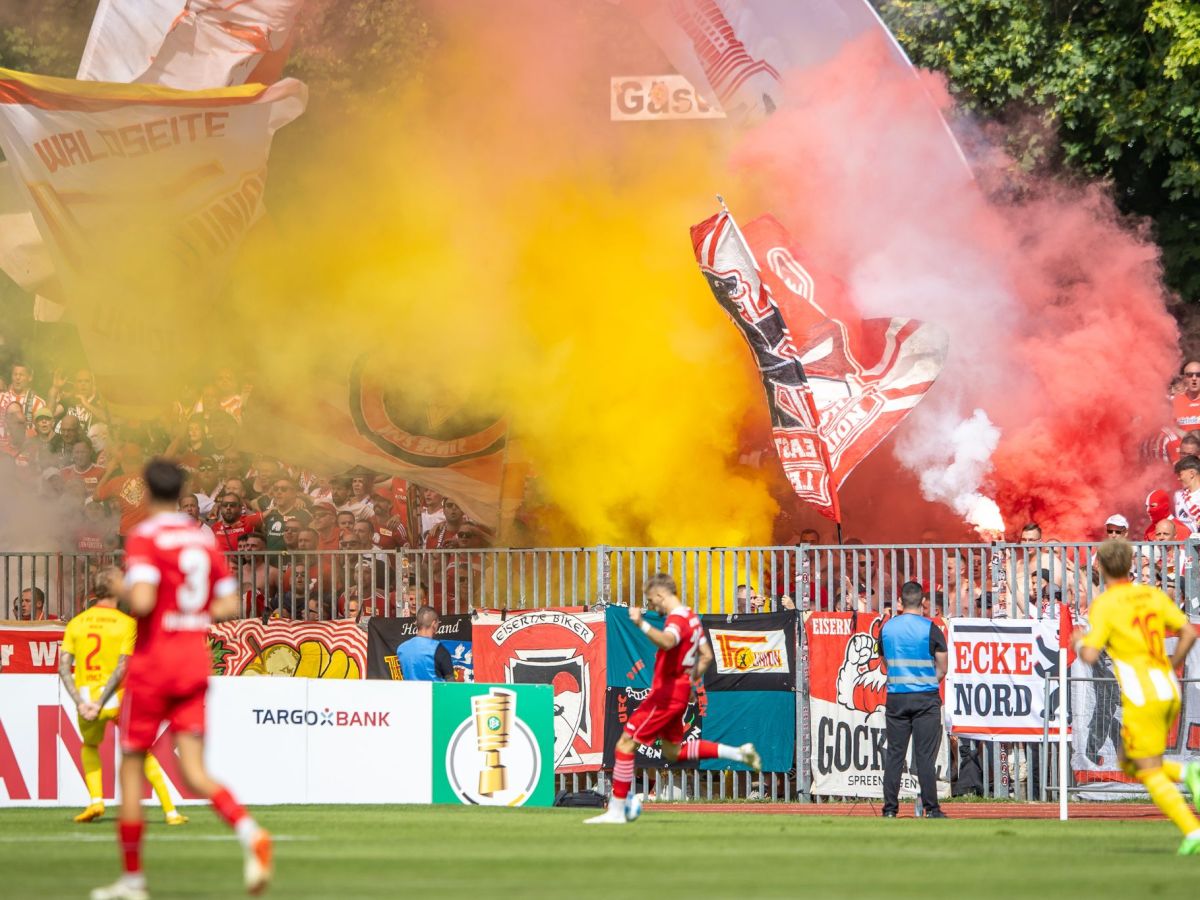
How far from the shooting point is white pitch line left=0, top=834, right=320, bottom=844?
509 inches

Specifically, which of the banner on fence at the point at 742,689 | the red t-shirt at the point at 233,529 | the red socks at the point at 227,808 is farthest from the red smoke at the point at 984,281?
the red socks at the point at 227,808

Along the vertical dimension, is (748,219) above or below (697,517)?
above

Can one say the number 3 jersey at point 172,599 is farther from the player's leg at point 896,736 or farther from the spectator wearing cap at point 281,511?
the spectator wearing cap at point 281,511

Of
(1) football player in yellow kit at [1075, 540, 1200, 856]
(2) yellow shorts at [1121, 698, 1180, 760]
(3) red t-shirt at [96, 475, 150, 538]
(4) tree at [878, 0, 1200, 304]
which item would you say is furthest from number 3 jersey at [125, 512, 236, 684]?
(4) tree at [878, 0, 1200, 304]

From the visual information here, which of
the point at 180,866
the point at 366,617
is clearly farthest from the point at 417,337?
the point at 180,866

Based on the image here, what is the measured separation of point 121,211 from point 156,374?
87.2 inches

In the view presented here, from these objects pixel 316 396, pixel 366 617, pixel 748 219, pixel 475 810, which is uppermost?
pixel 748 219

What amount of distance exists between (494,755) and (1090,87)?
1238 cm

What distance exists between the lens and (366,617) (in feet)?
68.6

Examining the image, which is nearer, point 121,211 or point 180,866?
point 180,866

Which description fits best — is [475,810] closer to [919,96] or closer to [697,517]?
[697,517]

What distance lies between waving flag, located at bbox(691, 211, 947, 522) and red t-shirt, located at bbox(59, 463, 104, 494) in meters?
8.07

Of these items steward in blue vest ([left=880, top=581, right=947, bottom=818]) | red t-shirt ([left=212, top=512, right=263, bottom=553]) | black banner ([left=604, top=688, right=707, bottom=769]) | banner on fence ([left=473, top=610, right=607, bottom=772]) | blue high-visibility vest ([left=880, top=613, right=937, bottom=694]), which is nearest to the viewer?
steward in blue vest ([left=880, top=581, right=947, bottom=818])

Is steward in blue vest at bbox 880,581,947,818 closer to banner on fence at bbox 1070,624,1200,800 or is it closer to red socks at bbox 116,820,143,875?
banner on fence at bbox 1070,624,1200,800
